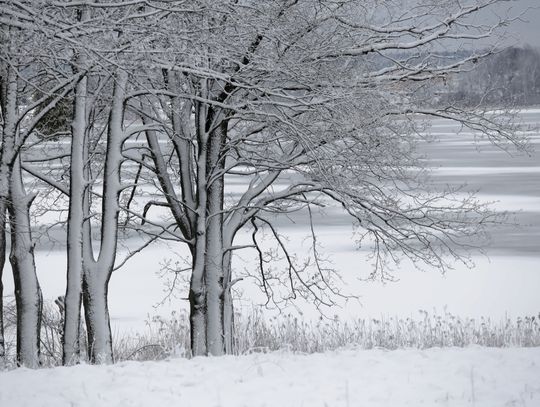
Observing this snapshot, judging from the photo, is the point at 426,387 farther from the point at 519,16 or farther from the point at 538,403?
the point at 519,16

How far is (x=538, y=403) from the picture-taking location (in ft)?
22.8

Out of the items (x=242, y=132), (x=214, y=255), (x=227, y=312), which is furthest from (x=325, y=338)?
(x=242, y=132)

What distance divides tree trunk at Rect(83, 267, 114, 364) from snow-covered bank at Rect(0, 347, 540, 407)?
543cm

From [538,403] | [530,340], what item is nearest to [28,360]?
[530,340]

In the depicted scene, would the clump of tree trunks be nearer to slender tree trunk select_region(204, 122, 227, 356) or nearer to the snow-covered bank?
slender tree trunk select_region(204, 122, 227, 356)

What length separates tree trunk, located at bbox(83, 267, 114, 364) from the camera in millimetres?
13531

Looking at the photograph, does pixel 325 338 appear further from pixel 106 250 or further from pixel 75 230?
pixel 75 230

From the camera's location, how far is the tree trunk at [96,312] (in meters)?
13.5

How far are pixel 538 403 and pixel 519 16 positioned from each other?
8137mm

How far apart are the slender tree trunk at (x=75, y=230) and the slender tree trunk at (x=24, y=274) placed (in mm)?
560

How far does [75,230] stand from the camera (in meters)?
13.0

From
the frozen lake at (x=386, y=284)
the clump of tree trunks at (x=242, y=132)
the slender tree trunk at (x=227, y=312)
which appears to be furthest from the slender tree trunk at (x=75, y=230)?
the slender tree trunk at (x=227, y=312)

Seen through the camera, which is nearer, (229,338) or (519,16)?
(519,16)

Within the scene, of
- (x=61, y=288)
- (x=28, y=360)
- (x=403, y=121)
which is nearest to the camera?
(x=28, y=360)
